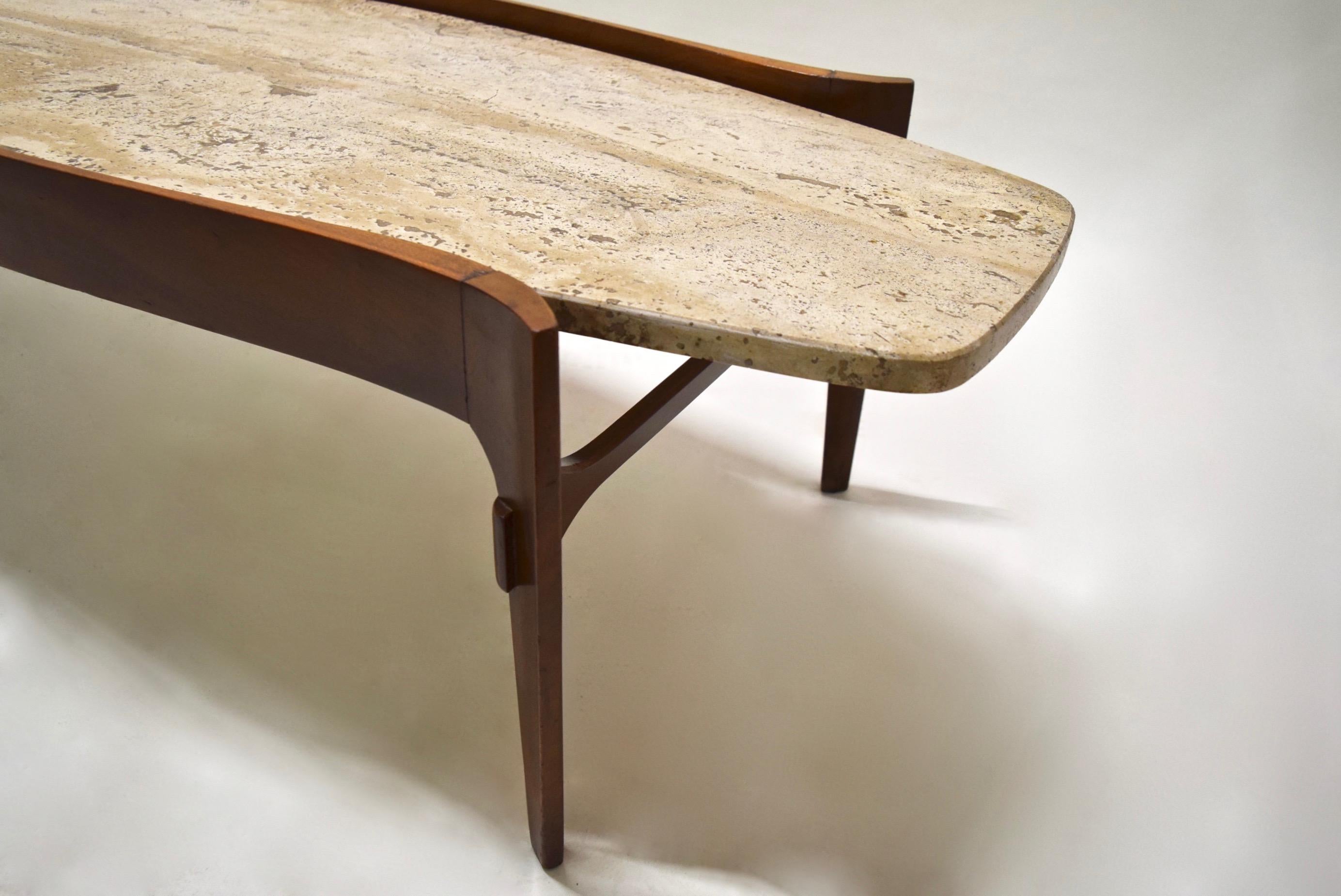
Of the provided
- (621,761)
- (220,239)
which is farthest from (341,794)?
(220,239)

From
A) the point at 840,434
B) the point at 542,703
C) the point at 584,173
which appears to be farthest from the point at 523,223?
the point at 840,434

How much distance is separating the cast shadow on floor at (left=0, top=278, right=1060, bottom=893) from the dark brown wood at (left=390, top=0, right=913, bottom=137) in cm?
58

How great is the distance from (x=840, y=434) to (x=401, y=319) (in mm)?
856

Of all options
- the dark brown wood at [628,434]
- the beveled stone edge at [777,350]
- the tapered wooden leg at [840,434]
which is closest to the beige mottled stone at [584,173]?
the beveled stone edge at [777,350]

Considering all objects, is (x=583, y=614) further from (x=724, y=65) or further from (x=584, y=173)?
(x=724, y=65)

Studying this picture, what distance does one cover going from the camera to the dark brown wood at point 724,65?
1390 millimetres

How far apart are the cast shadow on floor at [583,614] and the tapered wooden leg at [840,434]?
0.04 m

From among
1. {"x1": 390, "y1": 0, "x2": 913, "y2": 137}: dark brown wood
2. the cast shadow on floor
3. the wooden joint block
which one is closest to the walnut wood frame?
the wooden joint block

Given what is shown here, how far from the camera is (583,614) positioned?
4.79 feet

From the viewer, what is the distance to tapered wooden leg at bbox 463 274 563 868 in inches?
33.3

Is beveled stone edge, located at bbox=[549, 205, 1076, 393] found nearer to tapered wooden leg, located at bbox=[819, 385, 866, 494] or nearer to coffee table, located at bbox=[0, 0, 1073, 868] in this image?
coffee table, located at bbox=[0, 0, 1073, 868]

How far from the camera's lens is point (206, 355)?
6.29 ft

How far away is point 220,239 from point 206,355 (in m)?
1.03

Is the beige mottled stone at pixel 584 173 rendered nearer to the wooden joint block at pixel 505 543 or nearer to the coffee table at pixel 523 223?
the coffee table at pixel 523 223
